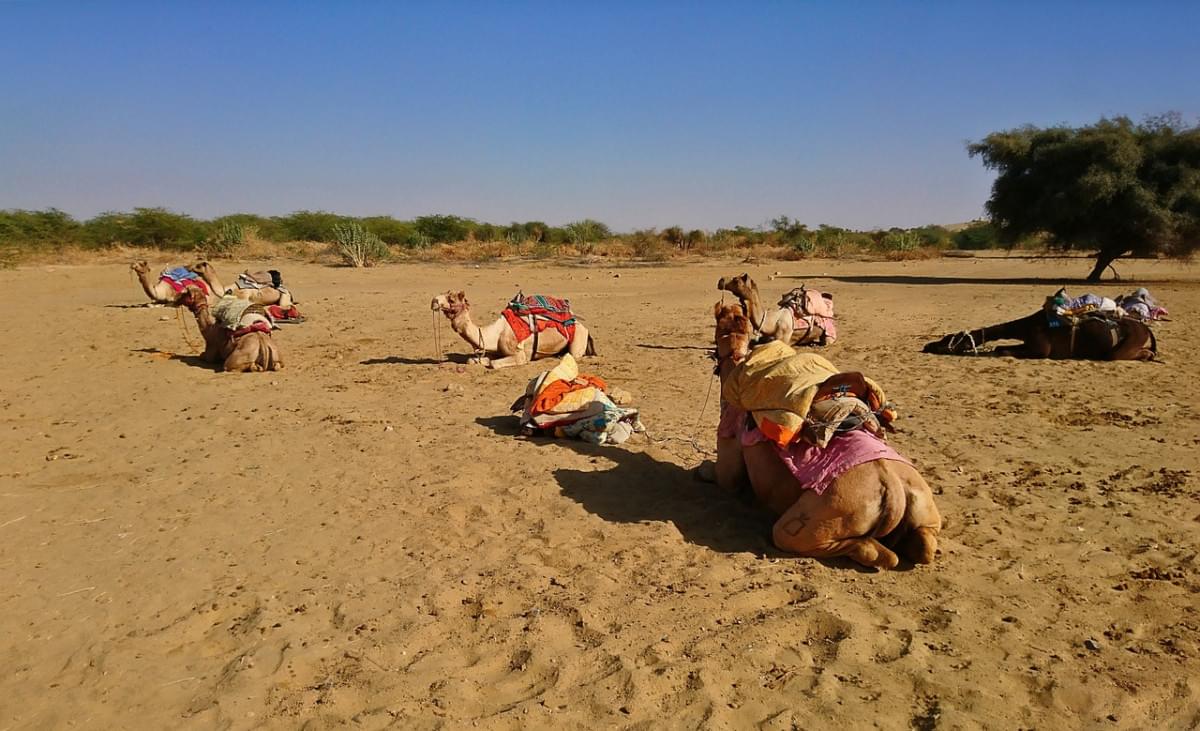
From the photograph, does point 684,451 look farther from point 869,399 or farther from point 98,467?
point 98,467

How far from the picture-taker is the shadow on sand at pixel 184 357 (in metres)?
11.4

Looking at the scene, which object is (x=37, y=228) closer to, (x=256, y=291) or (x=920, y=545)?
→ (x=256, y=291)

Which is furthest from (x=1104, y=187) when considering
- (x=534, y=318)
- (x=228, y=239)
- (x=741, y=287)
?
(x=228, y=239)

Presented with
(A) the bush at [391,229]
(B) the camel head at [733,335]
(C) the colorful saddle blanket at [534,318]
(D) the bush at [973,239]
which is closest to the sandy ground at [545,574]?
(B) the camel head at [733,335]

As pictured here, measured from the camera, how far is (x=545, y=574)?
468 cm

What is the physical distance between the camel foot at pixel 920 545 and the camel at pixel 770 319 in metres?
6.98

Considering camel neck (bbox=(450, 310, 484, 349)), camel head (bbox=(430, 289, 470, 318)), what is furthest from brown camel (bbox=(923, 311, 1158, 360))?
camel head (bbox=(430, 289, 470, 318))

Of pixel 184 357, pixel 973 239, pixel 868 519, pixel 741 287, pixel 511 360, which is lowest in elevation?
pixel 184 357

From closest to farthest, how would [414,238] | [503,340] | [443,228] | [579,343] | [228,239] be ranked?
[503,340] < [579,343] < [228,239] < [414,238] < [443,228]

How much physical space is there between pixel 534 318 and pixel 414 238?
34932 millimetres

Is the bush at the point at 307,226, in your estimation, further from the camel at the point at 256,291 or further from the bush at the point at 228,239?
the camel at the point at 256,291

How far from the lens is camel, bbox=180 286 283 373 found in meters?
10.9

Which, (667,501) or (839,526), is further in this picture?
(667,501)

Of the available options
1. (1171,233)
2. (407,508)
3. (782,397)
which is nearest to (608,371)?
(407,508)
